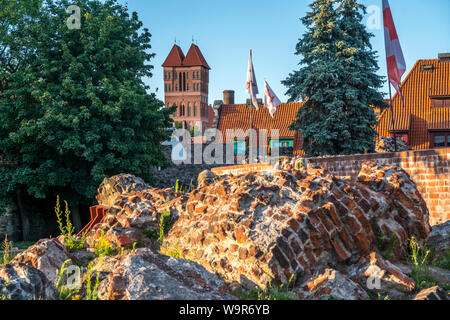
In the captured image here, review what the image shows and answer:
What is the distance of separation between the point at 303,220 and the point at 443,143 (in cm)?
2701

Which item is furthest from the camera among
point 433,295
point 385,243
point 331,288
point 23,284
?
point 385,243

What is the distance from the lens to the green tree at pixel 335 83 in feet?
69.1

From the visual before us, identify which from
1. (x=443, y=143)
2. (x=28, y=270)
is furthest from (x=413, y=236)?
(x=443, y=143)

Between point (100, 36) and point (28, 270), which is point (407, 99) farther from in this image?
point (28, 270)

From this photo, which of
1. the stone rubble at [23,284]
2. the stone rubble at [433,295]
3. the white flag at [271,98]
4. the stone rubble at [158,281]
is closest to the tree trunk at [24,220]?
the white flag at [271,98]

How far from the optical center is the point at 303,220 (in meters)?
4.63

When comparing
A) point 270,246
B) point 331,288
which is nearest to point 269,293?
point 270,246

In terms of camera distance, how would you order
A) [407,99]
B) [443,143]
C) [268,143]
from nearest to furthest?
[443,143] → [407,99] → [268,143]

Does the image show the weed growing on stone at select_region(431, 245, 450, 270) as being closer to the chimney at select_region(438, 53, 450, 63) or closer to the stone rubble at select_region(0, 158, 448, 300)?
A: the stone rubble at select_region(0, 158, 448, 300)

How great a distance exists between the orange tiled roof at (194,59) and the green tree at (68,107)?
84753 mm

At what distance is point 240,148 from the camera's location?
40719 millimetres

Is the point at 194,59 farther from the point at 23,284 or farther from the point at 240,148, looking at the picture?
the point at 23,284

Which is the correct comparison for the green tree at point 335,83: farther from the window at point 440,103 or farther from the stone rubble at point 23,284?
the stone rubble at point 23,284

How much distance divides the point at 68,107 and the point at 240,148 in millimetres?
21771
